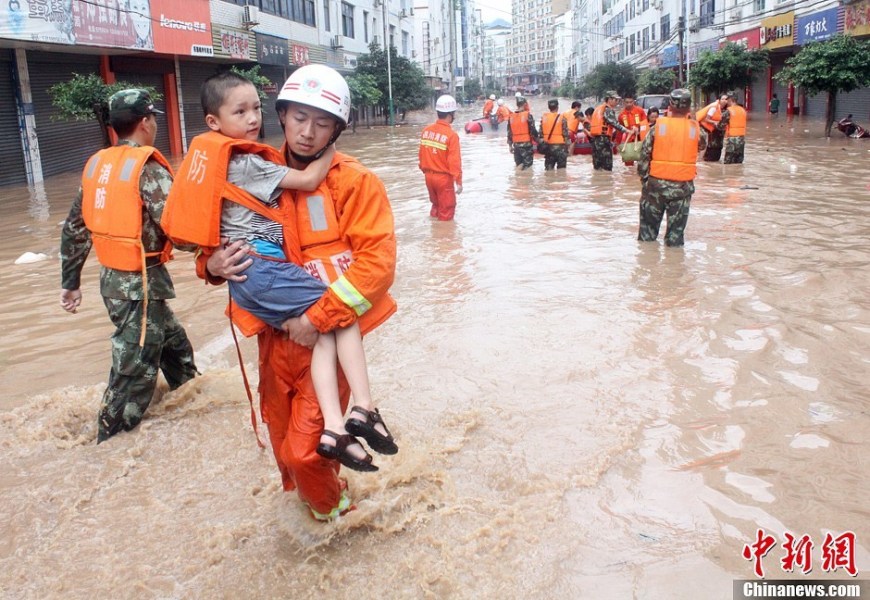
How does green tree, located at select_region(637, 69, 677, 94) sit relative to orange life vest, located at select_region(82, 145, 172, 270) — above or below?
above

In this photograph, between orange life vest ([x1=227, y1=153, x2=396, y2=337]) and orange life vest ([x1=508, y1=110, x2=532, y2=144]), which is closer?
orange life vest ([x1=227, y1=153, x2=396, y2=337])

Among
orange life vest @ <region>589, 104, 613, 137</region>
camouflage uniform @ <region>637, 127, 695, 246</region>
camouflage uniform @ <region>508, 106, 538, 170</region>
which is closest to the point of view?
camouflage uniform @ <region>637, 127, 695, 246</region>

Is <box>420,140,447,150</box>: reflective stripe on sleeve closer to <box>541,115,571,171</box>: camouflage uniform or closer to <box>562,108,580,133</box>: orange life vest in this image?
<box>541,115,571,171</box>: camouflage uniform

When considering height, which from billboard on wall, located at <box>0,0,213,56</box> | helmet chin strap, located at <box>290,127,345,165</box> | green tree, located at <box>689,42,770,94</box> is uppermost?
billboard on wall, located at <box>0,0,213,56</box>

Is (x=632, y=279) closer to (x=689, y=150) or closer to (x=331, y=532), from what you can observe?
(x=689, y=150)

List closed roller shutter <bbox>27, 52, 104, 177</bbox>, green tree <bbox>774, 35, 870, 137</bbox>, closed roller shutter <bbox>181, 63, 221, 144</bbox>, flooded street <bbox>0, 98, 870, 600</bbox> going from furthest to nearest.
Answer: closed roller shutter <bbox>181, 63, 221, 144</bbox>
green tree <bbox>774, 35, 870, 137</bbox>
closed roller shutter <bbox>27, 52, 104, 177</bbox>
flooded street <bbox>0, 98, 870, 600</bbox>

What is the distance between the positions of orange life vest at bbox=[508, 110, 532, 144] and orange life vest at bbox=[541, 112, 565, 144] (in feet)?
1.10

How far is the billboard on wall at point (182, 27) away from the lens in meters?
19.1

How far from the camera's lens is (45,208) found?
13.0 m

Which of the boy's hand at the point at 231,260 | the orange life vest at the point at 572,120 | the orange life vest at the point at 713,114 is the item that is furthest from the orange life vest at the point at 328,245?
the orange life vest at the point at 572,120

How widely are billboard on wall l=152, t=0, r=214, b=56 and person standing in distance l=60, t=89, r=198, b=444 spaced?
54.6 ft

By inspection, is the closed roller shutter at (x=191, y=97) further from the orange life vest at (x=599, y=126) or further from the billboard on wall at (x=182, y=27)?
the orange life vest at (x=599, y=126)

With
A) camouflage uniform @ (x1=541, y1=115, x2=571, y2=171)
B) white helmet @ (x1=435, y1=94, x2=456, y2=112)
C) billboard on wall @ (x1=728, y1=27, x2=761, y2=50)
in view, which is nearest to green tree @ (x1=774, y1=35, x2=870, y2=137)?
camouflage uniform @ (x1=541, y1=115, x2=571, y2=171)

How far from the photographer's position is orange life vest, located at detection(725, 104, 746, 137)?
15.2 m
